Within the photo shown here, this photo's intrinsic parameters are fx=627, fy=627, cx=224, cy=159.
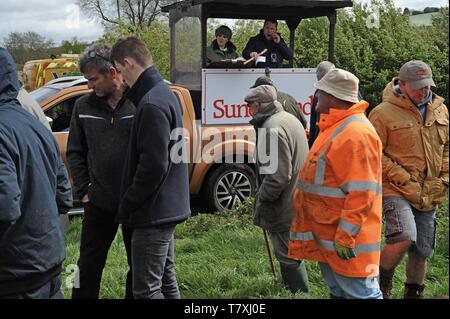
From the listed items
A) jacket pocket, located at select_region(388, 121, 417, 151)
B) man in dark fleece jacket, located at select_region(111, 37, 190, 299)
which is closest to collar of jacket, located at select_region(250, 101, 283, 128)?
jacket pocket, located at select_region(388, 121, 417, 151)

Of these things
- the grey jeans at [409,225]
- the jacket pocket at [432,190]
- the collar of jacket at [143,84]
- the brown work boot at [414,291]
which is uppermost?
Result: the collar of jacket at [143,84]

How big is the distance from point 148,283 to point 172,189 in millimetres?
594

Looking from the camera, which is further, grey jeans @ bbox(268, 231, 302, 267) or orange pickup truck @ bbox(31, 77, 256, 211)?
orange pickup truck @ bbox(31, 77, 256, 211)

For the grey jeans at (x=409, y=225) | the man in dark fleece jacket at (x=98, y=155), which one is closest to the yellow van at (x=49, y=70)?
the man in dark fleece jacket at (x=98, y=155)

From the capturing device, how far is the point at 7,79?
312 centimetres

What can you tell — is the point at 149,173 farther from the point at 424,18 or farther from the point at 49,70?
the point at 49,70

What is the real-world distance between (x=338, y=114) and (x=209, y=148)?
4614mm

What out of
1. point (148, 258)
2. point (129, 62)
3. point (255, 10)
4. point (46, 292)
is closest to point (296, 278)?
point (148, 258)

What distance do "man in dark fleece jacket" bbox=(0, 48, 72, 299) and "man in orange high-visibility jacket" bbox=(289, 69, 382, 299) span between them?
1445 millimetres

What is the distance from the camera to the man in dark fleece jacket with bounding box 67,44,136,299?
14.0ft

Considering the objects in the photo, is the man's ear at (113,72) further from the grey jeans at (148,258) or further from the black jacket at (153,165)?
the grey jeans at (148,258)

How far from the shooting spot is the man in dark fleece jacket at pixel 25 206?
9.54 ft

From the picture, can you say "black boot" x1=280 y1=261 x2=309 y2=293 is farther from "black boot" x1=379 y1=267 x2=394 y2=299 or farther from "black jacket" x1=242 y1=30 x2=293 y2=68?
"black jacket" x1=242 y1=30 x2=293 y2=68

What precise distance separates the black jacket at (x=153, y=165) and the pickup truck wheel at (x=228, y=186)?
4293 millimetres
